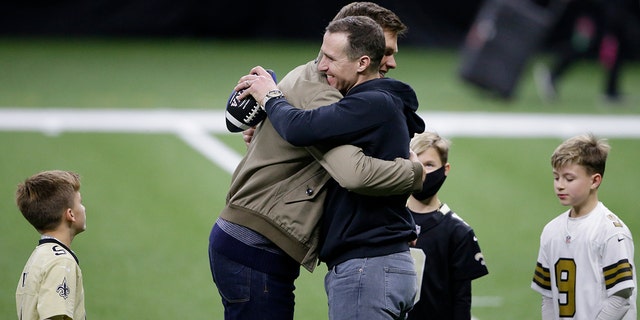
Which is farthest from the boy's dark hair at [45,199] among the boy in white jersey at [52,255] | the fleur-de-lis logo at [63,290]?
the fleur-de-lis logo at [63,290]

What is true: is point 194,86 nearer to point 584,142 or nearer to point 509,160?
point 509,160

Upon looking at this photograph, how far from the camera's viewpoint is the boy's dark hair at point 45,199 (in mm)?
4504

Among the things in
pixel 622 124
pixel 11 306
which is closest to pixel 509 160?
pixel 622 124

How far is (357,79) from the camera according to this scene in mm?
4129

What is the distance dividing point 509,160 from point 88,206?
15.0 feet

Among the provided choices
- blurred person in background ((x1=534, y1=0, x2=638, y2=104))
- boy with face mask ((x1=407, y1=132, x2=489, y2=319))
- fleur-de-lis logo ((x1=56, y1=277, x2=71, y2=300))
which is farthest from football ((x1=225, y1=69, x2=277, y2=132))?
blurred person in background ((x1=534, y1=0, x2=638, y2=104))

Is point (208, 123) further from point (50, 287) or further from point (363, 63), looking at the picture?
point (363, 63)

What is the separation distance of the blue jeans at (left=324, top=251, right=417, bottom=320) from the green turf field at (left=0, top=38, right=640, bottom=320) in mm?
2879

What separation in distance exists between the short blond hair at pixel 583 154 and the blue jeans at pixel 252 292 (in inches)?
57.9

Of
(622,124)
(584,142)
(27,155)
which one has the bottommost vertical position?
(27,155)

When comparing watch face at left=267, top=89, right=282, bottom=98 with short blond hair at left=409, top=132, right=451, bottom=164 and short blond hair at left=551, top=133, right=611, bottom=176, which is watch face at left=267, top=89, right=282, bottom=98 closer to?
short blond hair at left=409, top=132, right=451, bottom=164

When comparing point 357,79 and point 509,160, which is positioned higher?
point 357,79

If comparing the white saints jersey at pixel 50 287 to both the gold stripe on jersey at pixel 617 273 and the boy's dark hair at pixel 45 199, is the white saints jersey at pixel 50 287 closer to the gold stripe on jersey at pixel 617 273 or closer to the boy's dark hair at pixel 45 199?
the boy's dark hair at pixel 45 199

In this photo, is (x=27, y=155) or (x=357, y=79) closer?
(x=357, y=79)
